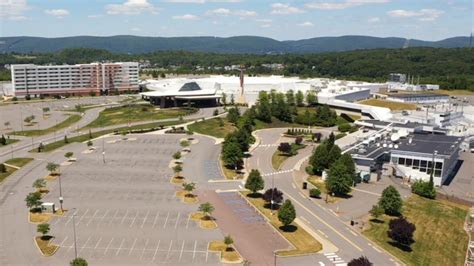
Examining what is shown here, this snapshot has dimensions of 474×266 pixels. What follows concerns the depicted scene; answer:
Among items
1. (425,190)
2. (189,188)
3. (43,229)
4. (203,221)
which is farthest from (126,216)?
(425,190)

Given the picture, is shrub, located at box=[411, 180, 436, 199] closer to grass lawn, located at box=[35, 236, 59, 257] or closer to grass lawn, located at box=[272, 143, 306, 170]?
grass lawn, located at box=[272, 143, 306, 170]

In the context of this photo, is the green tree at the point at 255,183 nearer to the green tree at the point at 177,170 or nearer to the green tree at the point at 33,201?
the green tree at the point at 177,170

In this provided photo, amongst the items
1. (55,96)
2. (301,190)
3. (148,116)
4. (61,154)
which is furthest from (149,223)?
(55,96)

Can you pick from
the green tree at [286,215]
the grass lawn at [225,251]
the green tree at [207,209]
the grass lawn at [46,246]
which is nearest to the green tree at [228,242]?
the grass lawn at [225,251]

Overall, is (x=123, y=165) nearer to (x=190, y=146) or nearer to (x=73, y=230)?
(x=190, y=146)

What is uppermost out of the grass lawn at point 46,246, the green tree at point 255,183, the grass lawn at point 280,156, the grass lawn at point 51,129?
the green tree at point 255,183

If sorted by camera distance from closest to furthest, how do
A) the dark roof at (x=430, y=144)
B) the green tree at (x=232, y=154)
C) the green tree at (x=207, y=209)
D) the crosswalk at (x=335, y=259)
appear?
the crosswalk at (x=335, y=259) < the green tree at (x=207, y=209) < the green tree at (x=232, y=154) < the dark roof at (x=430, y=144)
